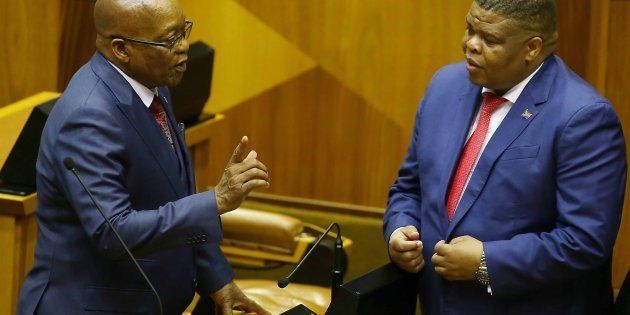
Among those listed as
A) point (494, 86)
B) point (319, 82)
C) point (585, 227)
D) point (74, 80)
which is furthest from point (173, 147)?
point (319, 82)

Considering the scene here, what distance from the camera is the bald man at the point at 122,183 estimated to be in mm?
1564

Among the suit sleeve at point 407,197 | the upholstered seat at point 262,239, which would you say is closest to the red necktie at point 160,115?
the suit sleeve at point 407,197

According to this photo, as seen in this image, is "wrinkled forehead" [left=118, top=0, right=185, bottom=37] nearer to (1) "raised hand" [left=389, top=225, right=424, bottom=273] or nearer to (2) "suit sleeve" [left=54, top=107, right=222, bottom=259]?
(2) "suit sleeve" [left=54, top=107, right=222, bottom=259]

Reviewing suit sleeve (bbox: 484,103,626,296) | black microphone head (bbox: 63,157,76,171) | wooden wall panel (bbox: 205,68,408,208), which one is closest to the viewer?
black microphone head (bbox: 63,157,76,171)

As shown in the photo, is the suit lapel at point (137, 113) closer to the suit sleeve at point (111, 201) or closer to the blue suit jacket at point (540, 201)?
the suit sleeve at point (111, 201)

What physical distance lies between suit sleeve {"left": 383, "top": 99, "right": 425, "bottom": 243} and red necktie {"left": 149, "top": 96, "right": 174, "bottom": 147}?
45 centimetres

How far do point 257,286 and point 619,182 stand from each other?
0.97 m

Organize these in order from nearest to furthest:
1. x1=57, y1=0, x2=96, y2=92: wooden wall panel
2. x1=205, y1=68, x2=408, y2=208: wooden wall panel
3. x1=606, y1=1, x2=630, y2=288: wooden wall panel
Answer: x1=57, y1=0, x2=96, y2=92: wooden wall panel, x1=606, y1=1, x2=630, y2=288: wooden wall panel, x1=205, y1=68, x2=408, y2=208: wooden wall panel

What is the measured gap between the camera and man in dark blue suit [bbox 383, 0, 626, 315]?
1636 mm

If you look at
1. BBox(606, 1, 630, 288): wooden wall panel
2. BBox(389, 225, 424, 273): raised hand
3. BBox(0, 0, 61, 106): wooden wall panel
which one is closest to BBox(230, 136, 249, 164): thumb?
BBox(389, 225, 424, 273): raised hand

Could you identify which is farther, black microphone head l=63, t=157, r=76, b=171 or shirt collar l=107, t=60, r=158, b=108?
shirt collar l=107, t=60, r=158, b=108

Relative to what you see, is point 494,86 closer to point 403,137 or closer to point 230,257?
point 230,257

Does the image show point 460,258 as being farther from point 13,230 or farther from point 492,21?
point 13,230

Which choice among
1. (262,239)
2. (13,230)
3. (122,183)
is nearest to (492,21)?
(122,183)
